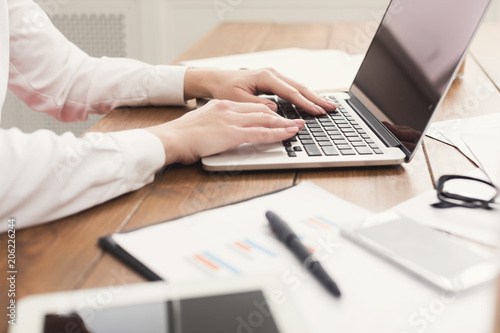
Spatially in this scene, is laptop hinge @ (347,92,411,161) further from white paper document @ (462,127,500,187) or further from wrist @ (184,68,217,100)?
wrist @ (184,68,217,100)

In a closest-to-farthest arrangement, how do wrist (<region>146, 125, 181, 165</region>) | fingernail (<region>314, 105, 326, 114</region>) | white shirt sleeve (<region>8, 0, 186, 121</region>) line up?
wrist (<region>146, 125, 181, 165</region>) → fingernail (<region>314, 105, 326, 114</region>) → white shirt sleeve (<region>8, 0, 186, 121</region>)

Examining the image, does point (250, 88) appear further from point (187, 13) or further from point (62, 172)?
point (187, 13)

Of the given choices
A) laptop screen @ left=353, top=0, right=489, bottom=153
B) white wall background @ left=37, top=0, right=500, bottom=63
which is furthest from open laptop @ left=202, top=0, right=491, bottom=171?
white wall background @ left=37, top=0, right=500, bottom=63

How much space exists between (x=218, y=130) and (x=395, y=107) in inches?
11.2

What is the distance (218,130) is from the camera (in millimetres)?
726

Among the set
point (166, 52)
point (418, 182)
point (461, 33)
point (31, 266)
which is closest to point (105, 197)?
point (31, 266)

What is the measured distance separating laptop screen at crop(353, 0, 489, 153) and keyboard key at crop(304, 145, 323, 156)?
0.40 ft

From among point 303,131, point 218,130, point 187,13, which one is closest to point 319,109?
point 303,131

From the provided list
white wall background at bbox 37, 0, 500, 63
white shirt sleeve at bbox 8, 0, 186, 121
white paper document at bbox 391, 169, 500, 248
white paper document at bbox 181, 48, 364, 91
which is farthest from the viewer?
white wall background at bbox 37, 0, 500, 63

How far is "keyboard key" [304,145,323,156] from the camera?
2.39 ft

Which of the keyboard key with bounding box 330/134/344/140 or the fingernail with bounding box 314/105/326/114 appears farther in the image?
the fingernail with bounding box 314/105/326/114

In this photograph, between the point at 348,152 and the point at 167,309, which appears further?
the point at 348,152

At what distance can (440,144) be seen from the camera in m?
0.83

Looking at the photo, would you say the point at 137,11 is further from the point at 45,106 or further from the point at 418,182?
the point at 418,182
